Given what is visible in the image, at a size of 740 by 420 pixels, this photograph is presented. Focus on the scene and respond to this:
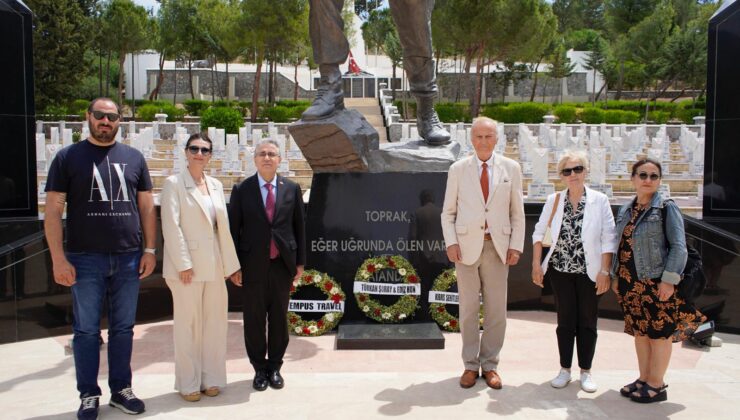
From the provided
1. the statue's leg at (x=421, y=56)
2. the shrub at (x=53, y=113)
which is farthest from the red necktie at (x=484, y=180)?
the shrub at (x=53, y=113)

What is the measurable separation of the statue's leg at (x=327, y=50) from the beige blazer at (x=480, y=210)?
2022 mm

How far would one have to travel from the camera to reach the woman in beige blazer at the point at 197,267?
4.05 meters

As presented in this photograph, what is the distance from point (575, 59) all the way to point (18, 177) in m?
52.2

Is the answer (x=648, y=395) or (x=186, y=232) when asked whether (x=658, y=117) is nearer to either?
(x=648, y=395)

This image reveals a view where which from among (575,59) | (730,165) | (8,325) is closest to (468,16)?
(575,59)

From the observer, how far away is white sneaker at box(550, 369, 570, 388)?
4402 mm

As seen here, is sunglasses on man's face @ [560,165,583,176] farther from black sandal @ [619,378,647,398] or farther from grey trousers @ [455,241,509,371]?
black sandal @ [619,378,647,398]

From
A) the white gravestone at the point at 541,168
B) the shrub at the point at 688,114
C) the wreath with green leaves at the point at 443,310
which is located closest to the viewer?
the wreath with green leaves at the point at 443,310

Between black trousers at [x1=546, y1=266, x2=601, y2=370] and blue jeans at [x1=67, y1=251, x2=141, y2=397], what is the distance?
2.44 metres

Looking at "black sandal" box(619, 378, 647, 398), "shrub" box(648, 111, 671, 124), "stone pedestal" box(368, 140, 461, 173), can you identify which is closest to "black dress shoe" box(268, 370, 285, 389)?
"black sandal" box(619, 378, 647, 398)

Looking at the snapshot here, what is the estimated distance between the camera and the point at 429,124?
6828 mm

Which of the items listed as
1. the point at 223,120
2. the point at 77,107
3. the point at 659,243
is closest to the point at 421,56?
the point at 659,243

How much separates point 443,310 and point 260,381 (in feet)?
6.86

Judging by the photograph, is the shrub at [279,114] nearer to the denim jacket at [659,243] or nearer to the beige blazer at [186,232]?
the beige blazer at [186,232]
